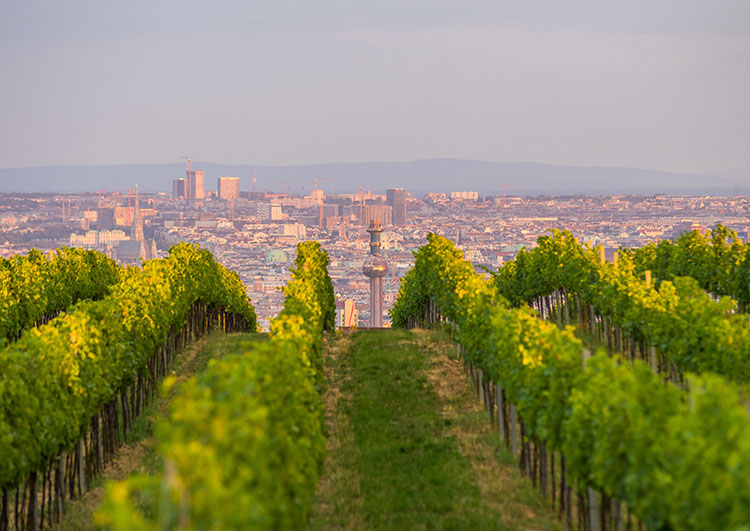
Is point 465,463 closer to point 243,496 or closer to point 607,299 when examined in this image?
point 607,299

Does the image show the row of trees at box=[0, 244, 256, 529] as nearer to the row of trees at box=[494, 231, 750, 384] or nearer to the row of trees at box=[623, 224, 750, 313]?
the row of trees at box=[494, 231, 750, 384]

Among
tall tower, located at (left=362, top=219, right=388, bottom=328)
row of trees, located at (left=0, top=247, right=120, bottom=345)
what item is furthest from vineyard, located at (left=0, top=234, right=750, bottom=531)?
tall tower, located at (left=362, top=219, right=388, bottom=328)

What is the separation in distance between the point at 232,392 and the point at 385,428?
11770mm

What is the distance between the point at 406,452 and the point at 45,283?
18.4 metres

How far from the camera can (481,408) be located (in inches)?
893

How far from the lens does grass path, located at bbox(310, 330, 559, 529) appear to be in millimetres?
15414

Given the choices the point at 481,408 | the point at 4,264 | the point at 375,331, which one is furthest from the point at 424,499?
the point at 4,264

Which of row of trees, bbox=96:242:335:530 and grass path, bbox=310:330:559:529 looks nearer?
row of trees, bbox=96:242:335:530

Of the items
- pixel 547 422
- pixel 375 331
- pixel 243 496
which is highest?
pixel 243 496

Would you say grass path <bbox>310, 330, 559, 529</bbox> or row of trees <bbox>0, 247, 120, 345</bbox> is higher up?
row of trees <bbox>0, 247, 120, 345</bbox>

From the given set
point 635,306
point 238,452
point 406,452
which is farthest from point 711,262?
point 238,452

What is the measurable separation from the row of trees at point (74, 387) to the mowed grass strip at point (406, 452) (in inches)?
213

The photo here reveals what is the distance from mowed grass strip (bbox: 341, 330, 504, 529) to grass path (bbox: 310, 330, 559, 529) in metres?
0.02

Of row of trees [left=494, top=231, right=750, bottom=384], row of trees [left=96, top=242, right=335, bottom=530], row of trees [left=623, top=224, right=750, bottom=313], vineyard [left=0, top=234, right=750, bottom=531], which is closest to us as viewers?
row of trees [left=96, top=242, right=335, bottom=530]
